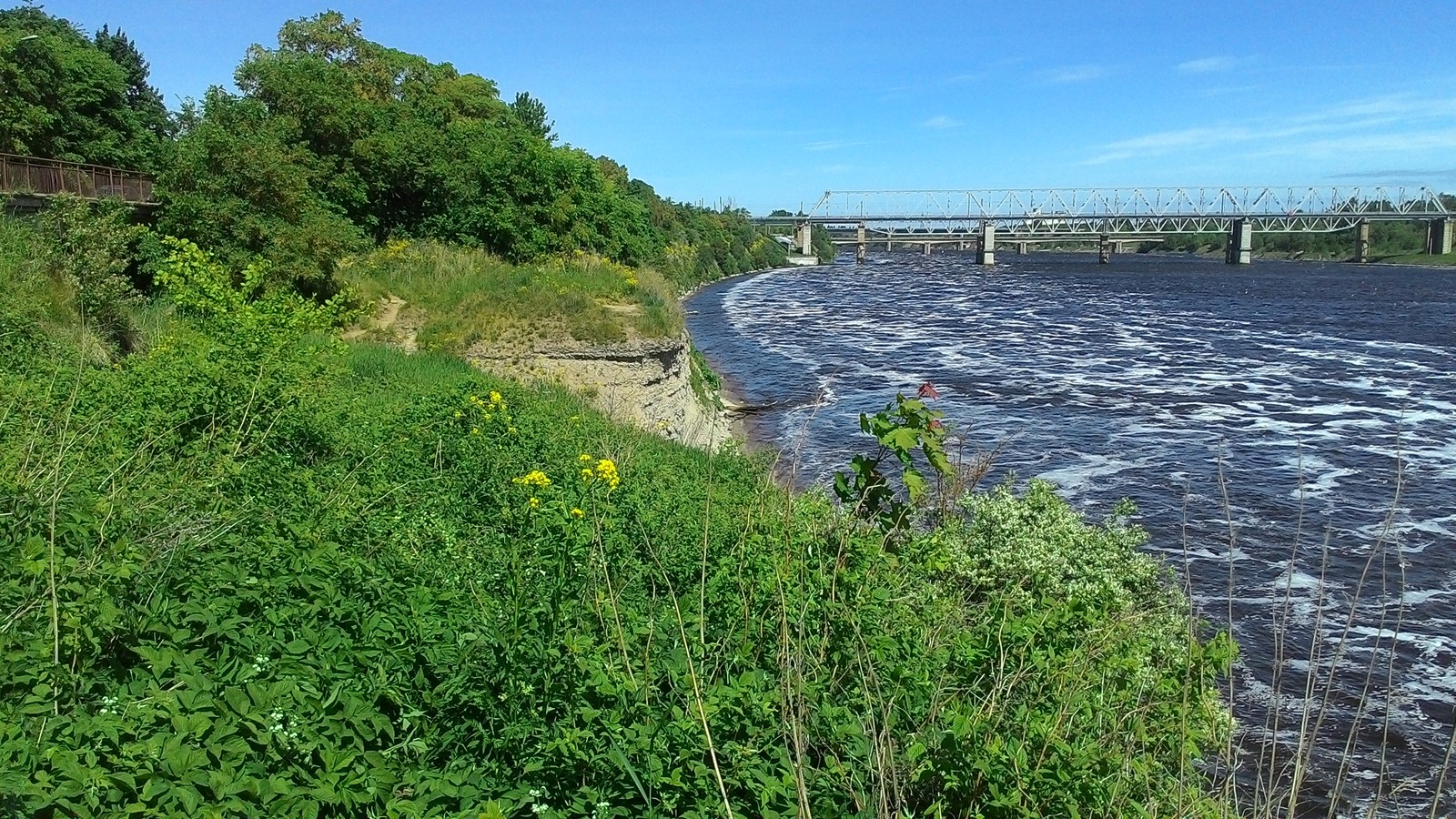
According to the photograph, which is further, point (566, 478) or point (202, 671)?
point (566, 478)

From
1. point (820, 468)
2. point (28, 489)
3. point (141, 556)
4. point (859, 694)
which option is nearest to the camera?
point (859, 694)

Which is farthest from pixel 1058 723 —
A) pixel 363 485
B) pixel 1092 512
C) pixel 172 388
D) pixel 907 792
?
pixel 1092 512

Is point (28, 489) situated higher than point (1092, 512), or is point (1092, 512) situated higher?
Answer: point (28, 489)

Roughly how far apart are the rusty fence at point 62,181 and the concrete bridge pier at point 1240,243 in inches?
6095

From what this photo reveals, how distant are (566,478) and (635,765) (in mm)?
5547

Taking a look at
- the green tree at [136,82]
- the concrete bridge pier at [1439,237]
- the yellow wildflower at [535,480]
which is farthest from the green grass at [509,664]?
the concrete bridge pier at [1439,237]

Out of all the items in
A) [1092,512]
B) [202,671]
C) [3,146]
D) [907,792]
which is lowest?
[1092,512]

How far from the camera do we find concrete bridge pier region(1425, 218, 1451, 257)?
466 feet

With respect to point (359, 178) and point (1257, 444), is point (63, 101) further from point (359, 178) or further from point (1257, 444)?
point (1257, 444)

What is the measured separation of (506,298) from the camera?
2517 cm

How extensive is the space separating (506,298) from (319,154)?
1190cm

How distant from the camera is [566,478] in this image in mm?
10070

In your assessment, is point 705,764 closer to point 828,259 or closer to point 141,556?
point 141,556

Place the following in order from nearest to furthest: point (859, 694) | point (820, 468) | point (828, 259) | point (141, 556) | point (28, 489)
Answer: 1. point (859, 694)
2. point (141, 556)
3. point (28, 489)
4. point (820, 468)
5. point (828, 259)
